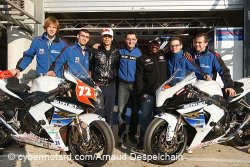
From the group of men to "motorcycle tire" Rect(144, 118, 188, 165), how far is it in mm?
668

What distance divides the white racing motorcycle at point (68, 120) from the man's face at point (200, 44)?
5.66 feet

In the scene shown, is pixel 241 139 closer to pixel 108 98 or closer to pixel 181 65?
pixel 181 65

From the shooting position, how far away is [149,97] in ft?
15.0

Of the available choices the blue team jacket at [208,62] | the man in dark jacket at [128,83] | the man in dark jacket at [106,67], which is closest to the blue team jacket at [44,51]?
the man in dark jacket at [106,67]

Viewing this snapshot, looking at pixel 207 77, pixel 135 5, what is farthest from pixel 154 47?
pixel 135 5

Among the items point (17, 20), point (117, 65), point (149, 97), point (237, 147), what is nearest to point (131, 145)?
point (149, 97)

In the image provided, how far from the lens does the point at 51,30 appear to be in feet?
15.4

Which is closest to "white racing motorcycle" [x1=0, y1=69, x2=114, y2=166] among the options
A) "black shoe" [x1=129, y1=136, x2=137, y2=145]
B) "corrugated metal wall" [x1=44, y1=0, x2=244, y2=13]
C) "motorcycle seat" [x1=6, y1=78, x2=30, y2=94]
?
"motorcycle seat" [x1=6, y1=78, x2=30, y2=94]

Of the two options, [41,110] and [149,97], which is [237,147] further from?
[41,110]

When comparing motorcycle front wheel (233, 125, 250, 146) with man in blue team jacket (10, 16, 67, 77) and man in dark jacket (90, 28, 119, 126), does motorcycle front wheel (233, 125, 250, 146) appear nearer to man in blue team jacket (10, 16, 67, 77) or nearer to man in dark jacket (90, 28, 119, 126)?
man in dark jacket (90, 28, 119, 126)

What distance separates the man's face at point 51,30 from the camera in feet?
15.2

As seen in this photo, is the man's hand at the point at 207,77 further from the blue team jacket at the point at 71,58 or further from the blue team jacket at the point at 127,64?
the blue team jacket at the point at 71,58

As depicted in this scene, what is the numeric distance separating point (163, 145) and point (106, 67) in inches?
58.7

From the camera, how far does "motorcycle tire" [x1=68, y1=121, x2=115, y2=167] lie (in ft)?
12.1
